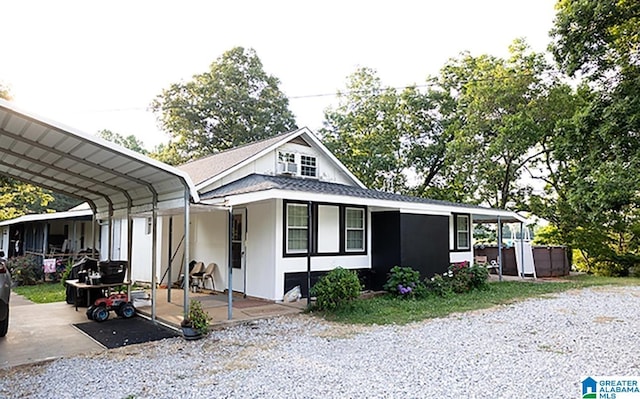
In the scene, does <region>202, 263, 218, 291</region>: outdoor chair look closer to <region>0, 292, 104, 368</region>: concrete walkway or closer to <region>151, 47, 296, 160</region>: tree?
<region>0, 292, 104, 368</region>: concrete walkway

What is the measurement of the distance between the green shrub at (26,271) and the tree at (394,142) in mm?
14477

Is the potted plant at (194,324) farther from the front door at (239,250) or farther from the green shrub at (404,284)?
the green shrub at (404,284)

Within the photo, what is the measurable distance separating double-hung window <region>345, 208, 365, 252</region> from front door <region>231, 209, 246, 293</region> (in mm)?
2563

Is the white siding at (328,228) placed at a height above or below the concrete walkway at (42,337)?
above

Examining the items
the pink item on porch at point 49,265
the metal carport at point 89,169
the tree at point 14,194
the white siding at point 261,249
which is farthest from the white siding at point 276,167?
the pink item on porch at point 49,265

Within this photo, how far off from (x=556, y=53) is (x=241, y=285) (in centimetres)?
1013

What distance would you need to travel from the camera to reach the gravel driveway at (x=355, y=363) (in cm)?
421

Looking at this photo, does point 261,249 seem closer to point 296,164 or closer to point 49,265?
point 296,164

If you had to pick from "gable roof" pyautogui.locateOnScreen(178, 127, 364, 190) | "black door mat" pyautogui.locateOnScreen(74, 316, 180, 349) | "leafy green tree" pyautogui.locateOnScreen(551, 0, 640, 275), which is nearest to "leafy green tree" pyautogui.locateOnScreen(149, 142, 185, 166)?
"gable roof" pyautogui.locateOnScreen(178, 127, 364, 190)

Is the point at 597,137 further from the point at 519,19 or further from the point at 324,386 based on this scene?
the point at 324,386

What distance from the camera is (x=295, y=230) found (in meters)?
9.62

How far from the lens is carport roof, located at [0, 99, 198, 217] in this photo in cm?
539

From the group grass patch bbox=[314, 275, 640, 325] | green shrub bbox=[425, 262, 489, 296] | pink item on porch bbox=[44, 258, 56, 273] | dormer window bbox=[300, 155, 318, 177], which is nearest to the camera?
grass patch bbox=[314, 275, 640, 325]

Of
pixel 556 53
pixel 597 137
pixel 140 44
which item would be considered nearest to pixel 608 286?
pixel 597 137
